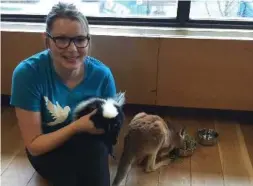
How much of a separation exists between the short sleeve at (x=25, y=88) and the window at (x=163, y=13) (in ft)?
3.15

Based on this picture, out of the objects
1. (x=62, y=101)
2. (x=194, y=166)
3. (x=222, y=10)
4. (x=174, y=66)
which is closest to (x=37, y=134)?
(x=62, y=101)

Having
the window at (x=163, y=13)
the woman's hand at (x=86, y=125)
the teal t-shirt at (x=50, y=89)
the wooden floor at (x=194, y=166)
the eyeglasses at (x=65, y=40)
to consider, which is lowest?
the wooden floor at (x=194, y=166)

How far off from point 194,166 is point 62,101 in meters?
0.81

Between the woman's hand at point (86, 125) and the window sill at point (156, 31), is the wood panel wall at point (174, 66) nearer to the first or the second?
the window sill at point (156, 31)

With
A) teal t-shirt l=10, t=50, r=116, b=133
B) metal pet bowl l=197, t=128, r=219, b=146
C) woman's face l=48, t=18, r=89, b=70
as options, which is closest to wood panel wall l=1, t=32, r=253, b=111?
metal pet bowl l=197, t=128, r=219, b=146

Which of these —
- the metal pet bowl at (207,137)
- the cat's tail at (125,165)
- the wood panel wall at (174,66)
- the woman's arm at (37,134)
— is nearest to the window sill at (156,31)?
the wood panel wall at (174,66)

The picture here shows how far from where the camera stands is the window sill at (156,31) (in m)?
2.13

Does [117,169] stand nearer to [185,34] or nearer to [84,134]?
[84,134]

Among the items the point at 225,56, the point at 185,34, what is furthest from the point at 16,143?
the point at 225,56

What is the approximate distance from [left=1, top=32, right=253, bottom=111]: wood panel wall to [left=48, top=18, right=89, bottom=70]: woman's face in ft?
2.44

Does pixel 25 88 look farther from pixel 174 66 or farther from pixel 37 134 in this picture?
pixel 174 66

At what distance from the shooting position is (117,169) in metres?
1.80

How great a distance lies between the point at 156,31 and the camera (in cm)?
222

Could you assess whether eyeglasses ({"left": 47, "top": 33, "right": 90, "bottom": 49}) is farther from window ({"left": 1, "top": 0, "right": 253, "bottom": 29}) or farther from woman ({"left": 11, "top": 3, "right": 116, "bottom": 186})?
window ({"left": 1, "top": 0, "right": 253, "bottom": 29})
